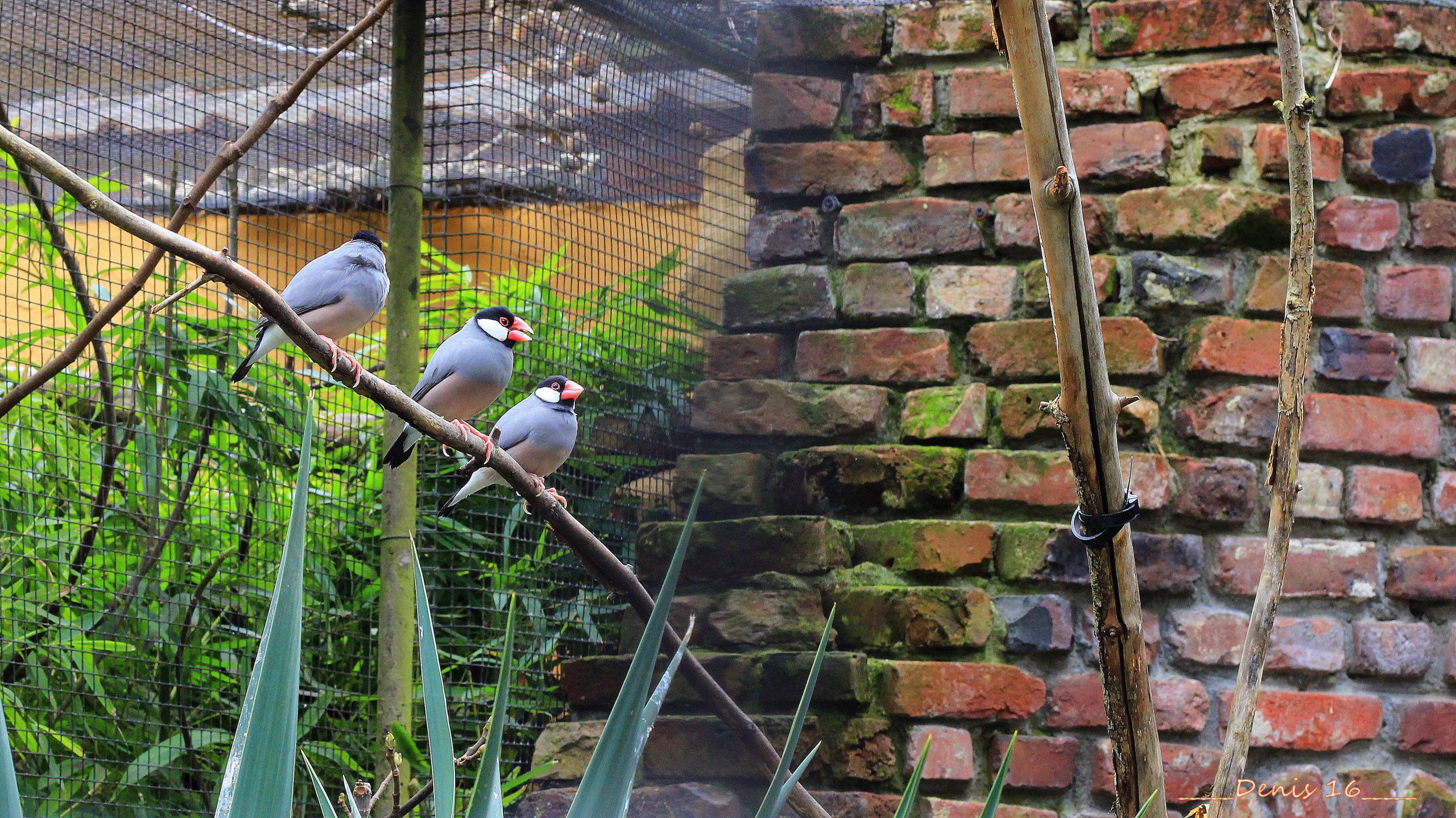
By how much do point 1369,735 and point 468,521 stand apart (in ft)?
5.08

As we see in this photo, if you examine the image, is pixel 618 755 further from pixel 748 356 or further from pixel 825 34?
pixel 825 34

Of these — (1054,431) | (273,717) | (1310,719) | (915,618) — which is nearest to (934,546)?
(915,618)

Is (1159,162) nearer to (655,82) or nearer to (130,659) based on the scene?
(655,82)

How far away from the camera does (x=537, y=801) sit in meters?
1.78

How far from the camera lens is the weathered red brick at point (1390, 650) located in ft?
5.27

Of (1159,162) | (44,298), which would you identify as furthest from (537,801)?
(44,298)

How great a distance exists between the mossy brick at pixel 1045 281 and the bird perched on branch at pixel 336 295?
891 millimetres

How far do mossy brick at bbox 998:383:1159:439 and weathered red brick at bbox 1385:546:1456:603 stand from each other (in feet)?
1.27

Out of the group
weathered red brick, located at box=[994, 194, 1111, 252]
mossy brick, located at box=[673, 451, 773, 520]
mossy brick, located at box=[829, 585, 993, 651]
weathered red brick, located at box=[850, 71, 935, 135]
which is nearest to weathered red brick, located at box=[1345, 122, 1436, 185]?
weathered red brick, located at box=[994, 194, 1111, 252]

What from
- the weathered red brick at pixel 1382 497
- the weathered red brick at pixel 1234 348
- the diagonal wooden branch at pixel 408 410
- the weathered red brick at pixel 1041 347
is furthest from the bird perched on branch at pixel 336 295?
the weathered red brick at pixel 1382 497

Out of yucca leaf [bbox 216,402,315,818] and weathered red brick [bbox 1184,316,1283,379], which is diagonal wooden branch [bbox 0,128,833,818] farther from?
weathered red brick [bbox 1184,316,1283,379]

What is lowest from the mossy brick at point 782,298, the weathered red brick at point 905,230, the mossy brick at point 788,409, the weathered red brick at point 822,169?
the mossy brick at point 788,409

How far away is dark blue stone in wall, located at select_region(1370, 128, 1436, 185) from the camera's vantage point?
173cm

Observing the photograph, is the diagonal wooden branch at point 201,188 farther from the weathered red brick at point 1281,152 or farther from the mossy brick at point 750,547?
the weathered red brick at point 1281,152
